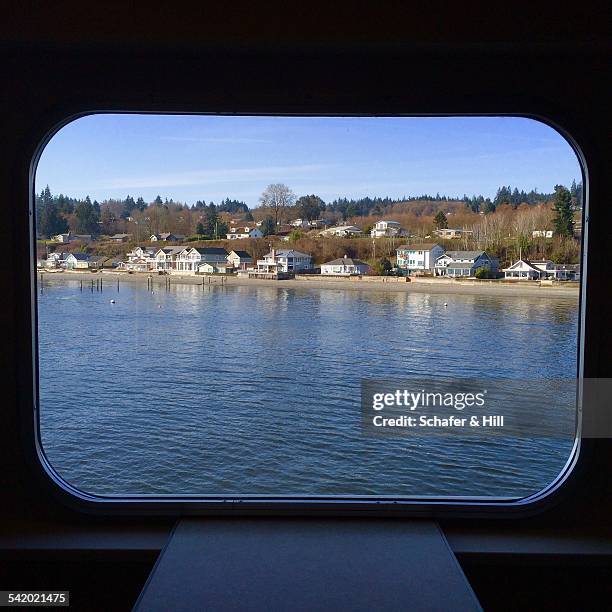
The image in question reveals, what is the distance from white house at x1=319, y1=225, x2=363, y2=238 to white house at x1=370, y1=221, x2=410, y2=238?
75 millimetres

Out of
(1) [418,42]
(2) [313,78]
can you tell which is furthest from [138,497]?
(1) [418,42]

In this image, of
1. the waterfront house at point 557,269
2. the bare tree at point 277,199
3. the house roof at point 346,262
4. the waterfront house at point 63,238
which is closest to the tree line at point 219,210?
the bare tree at point 277,199

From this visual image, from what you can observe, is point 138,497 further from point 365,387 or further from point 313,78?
point 313,78

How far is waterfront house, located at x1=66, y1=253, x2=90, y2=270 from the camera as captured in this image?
Result: 2436mm

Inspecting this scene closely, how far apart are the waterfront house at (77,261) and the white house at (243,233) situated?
2.32ft

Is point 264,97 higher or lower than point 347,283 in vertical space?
higher

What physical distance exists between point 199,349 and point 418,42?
2580mm

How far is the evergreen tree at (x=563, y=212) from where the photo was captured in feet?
7.07

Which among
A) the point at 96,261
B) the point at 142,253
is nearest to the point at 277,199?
the point at 142,253

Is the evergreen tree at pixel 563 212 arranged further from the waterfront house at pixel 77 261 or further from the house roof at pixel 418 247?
the waterfront house at pixel 77 261

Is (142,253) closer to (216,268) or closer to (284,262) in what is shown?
(216,268)

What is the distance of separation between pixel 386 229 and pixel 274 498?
1.37 meters

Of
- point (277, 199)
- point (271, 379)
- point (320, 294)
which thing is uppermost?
point (277, 199)

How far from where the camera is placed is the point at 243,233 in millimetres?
2717
